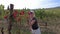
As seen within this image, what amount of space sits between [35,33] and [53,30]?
4942mm

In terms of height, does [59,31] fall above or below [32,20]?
below

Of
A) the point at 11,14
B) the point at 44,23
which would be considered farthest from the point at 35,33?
the point at 44,23

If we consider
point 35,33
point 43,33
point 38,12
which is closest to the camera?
point 35,33

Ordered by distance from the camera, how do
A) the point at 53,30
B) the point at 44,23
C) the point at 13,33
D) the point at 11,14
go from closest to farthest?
the point at 11,14 → the point at 13,33 → the point at 53,30 → the point at 44,23

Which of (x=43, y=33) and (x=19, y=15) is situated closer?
(x=19, y=15)

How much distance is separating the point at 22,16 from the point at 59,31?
3.61 m

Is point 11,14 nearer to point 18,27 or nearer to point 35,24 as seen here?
point 18,27

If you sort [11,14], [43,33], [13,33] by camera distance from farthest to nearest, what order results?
[43,33] → [13,33] → [11,14]

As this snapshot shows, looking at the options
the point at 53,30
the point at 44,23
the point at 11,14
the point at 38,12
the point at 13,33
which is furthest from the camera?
the point at 38,12

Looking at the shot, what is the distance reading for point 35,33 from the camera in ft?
22.0

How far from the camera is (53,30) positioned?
11523 mm

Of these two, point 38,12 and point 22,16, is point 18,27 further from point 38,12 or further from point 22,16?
point 38,12

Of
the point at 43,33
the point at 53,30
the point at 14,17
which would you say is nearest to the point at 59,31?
the point at 53,30

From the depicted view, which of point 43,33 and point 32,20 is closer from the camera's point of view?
point 32,20
